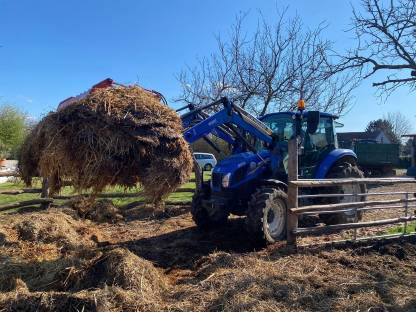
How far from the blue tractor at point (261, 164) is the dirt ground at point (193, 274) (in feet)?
1.80

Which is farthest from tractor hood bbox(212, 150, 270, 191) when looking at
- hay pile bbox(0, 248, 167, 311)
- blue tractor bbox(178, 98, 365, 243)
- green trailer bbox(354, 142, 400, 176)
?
green trailer bbox(354, 142, 400, 176)

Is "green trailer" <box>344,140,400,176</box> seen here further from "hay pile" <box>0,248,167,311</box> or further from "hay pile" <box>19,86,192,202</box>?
"hay pile" <box>0,248,167,311</box>

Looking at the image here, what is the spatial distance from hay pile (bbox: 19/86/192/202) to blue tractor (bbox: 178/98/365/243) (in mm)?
969

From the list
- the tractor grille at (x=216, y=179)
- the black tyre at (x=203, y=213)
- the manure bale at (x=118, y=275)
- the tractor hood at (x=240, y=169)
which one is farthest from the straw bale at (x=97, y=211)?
the manure bale at (x=118, y=275)

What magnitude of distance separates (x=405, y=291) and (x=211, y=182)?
13.8ft

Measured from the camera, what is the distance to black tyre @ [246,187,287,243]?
24.1 feet

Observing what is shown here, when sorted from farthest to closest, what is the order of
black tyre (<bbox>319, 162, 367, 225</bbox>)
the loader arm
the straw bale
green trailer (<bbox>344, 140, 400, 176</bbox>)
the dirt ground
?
green trailer (<bbox>344, 140, 400, 176</bbox>) < the straw bale < black tyre (<bbox>319, 162, 367, 225</bbox>) < the loader arm < the dirt ground

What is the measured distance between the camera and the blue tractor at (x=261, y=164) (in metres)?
7.52

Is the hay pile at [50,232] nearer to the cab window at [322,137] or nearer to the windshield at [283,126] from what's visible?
the windshield at [283,126]

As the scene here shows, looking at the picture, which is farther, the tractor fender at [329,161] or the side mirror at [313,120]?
the tractor fender at [329,161]

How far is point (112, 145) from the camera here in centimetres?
554

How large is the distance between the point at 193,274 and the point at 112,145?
211cm

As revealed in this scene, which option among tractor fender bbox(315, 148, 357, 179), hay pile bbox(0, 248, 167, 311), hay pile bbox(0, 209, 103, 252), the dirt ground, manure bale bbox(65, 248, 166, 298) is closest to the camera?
hay pile bbox(0, 248, 167, 311)

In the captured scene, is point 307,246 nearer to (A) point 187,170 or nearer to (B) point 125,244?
(A) point 187,170
